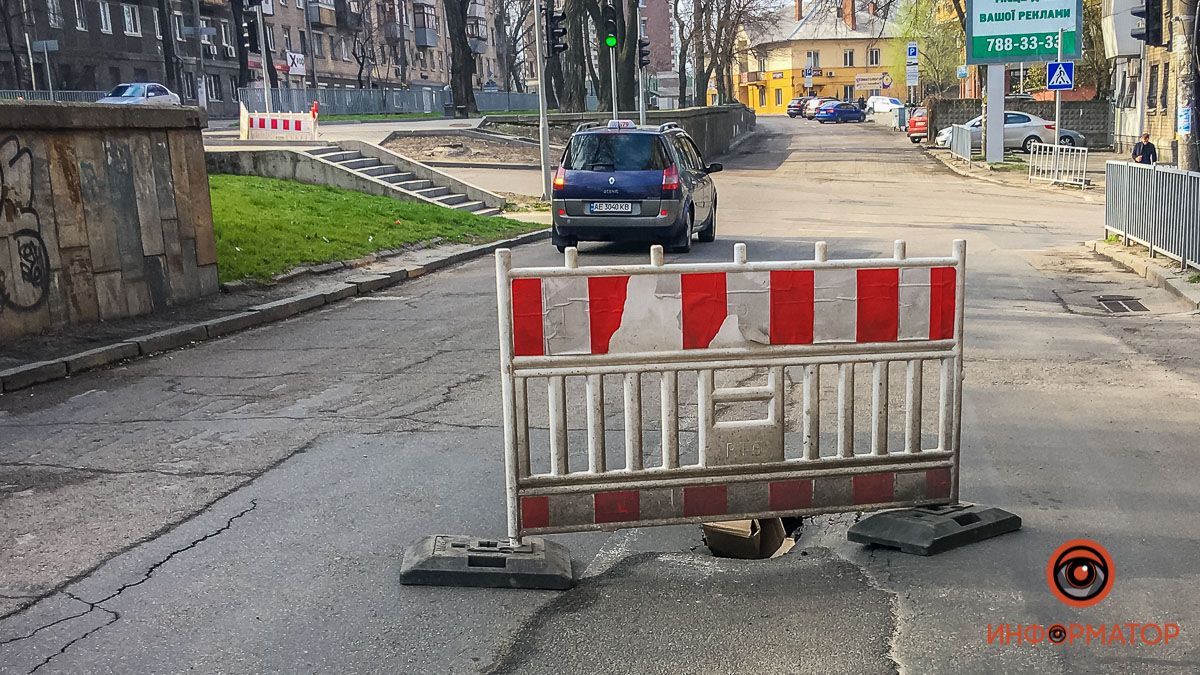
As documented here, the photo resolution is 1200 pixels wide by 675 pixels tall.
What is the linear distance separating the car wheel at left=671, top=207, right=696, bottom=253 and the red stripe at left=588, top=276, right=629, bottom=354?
1200cm

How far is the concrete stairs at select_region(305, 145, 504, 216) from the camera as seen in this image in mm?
23750

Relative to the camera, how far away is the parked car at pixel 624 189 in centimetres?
1628

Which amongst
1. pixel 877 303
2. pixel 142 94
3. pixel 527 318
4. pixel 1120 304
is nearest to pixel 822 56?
pixel 142 94

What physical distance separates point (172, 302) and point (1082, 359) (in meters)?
8.56

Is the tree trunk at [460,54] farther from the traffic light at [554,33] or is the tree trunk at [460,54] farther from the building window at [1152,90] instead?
the building window at [1152,90]

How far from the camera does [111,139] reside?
35.8 feet

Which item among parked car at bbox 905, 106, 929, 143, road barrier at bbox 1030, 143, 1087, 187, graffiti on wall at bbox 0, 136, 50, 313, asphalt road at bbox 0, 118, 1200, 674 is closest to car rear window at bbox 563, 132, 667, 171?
asphalt road at bbox 0, 118, 1200, 674

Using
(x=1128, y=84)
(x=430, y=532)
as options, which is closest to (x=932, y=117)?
(x=1128, y=84)

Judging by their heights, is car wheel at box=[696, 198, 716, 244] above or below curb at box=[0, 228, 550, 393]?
below

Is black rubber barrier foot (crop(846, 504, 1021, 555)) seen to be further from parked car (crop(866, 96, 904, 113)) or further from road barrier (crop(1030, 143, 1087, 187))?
parked car (crop(866, 96, 904, 113))

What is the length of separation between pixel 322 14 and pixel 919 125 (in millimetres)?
42871

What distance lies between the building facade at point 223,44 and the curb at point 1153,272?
118 ft

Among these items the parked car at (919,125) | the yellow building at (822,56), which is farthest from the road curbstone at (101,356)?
the yellow building at (822,56)

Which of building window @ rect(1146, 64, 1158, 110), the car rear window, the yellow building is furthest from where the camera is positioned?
the yellow building
